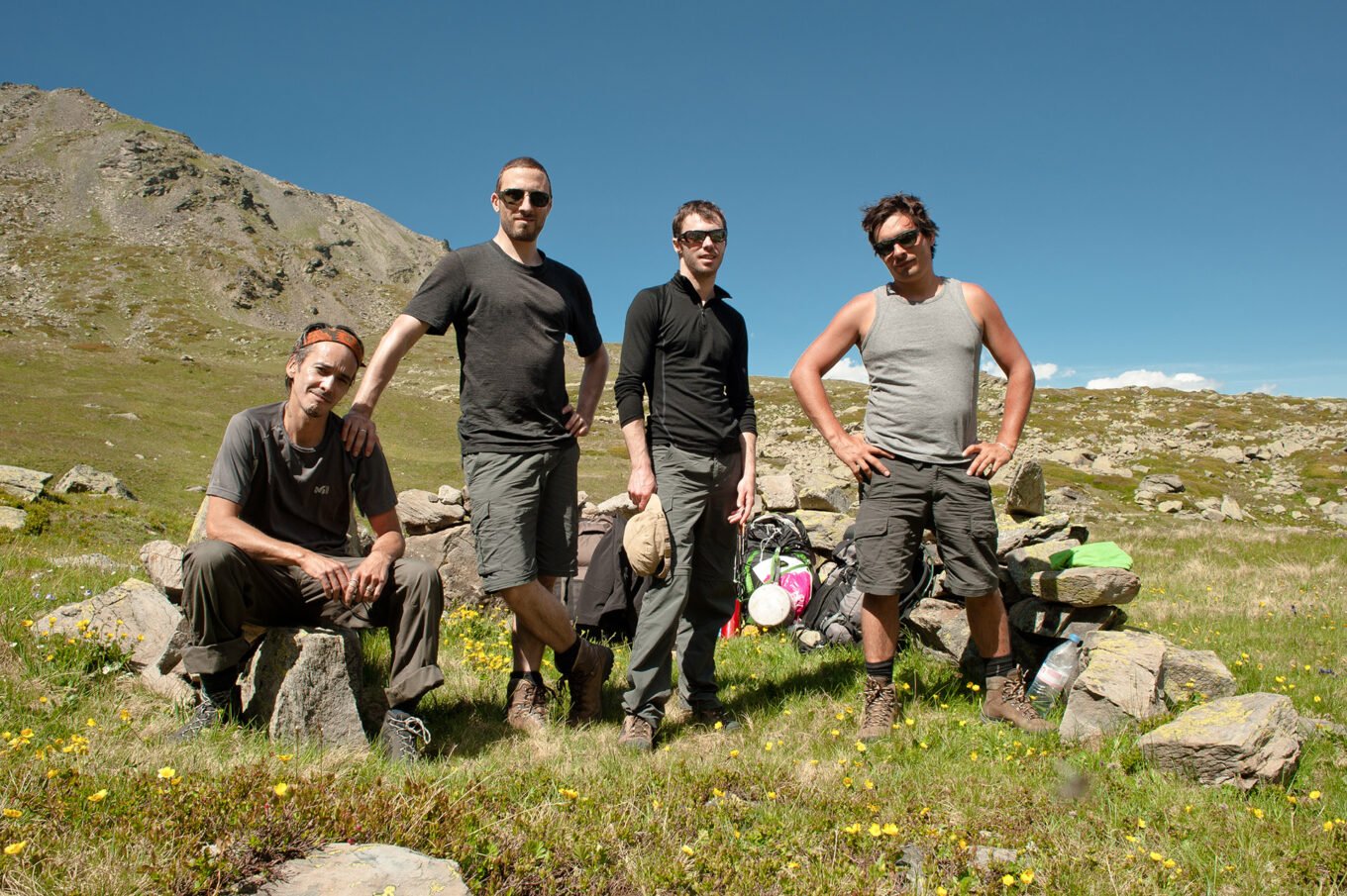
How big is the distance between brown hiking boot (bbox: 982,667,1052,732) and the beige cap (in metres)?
2.31

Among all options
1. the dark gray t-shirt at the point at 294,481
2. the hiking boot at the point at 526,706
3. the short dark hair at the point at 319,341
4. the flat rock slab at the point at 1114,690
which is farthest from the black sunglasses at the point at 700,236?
the flat rock slab at the point at 1114,690

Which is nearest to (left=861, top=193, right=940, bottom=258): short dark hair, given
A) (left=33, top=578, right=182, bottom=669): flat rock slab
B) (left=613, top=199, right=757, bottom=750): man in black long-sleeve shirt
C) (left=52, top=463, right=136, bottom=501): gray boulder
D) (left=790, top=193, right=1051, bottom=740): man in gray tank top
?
(left=790, top=193, right=1051, bottom=740): man in gray tank top

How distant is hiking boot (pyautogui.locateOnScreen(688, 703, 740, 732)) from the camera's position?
5212 millimetres

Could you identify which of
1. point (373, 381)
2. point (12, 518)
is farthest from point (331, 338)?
point (12, 518)

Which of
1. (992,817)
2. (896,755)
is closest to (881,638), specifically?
(896,755)

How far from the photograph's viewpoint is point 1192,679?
5461mm

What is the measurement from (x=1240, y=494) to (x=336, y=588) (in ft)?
137

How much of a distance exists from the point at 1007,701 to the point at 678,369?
3042mm

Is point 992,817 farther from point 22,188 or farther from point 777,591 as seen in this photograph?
point 22,188

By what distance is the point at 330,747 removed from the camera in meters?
4.12

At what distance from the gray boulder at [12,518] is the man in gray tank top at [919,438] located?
468 inches

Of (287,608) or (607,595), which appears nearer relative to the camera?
(287,608)

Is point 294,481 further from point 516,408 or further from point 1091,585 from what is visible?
point 1091,585

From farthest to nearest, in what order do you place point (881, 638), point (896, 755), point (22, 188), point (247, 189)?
1. point (247, 189)
2. point (22, 188)
3. point (881, 638)
4. point (896, 755)
